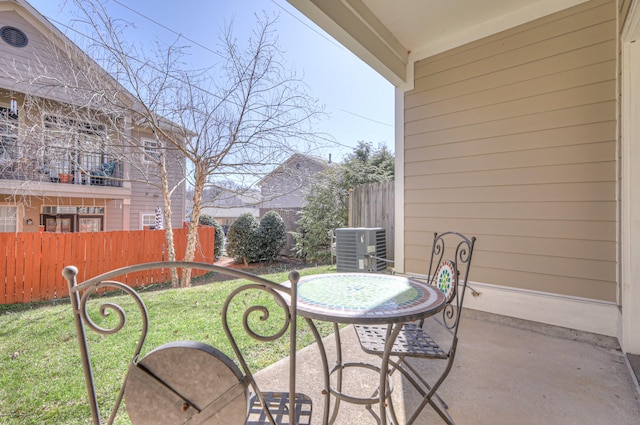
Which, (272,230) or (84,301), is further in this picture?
(272,230)

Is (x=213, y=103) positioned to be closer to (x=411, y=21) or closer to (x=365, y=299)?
(x=411, y=21)

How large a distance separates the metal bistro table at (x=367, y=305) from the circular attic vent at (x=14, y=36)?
831cm

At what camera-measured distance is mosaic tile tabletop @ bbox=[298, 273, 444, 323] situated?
1.02 m

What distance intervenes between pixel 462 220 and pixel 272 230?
5438mm

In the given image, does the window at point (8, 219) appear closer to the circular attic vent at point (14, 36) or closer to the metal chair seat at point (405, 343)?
the circular attic vent at point (14, 36)

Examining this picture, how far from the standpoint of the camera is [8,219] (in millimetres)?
6117

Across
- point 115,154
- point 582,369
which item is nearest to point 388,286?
point 582,369

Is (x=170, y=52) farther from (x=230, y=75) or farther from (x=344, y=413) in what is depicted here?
(x=344, y=413)

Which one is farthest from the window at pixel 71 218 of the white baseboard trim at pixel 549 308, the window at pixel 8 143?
the white baseboard trim at pixel 549 308

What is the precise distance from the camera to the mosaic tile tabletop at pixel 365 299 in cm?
102

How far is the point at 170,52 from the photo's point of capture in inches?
163

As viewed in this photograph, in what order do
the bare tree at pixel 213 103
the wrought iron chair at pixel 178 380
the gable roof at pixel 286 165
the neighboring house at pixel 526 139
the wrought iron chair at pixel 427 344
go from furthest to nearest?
the gable roof at pixel 286 165
the bare tree at pixel 213 103
the neighboring house at pixel 526 139
the wrought iron chair at pixel 427 344
the wrought iron chair at pixel 178 380

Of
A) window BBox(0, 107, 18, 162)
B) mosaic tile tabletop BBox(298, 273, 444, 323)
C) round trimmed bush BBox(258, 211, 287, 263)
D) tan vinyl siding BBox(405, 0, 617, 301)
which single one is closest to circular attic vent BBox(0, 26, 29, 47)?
window BBox(0, 107, 18, 162)

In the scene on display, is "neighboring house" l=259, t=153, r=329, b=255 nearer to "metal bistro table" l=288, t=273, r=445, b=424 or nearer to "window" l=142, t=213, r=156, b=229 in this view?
"metal bistro table" l=288, t=273, r=445, b=424
